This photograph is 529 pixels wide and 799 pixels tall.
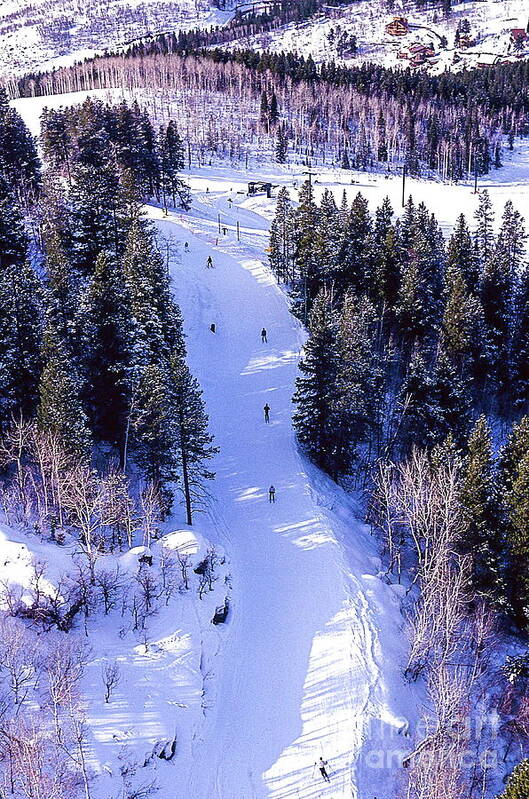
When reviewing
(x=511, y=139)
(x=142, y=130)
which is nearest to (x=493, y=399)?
(x=142, y=130)

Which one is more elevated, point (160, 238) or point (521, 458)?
point (160, 238)

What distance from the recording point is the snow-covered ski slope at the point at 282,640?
→ 2289 cm

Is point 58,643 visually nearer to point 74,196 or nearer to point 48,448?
point 48,448

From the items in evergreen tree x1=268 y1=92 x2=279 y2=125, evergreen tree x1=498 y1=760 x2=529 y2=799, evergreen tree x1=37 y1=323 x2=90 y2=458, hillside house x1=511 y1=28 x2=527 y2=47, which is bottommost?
evergreen tree x1=498 y1=760 x2=529 y2=799

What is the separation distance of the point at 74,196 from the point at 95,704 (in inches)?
1532

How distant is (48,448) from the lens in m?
28.0

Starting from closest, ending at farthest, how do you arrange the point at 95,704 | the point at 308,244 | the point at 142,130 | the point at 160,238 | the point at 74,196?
the point at 95,704 < the point at 74,196 < the point at 308,244 < the point at 160,238 < the point at 142,130

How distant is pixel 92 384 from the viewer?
3609 centimetres

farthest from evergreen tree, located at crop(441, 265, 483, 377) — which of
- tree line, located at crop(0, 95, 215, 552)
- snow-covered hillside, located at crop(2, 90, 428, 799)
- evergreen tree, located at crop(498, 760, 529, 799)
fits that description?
evergreen tree, located at crop(498, 760, 529, 799)

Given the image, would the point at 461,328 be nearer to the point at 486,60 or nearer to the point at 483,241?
the point at 483,241

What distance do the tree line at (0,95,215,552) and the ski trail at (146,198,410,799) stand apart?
412 centimetres

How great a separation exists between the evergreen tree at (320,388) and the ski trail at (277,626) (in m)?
1.67

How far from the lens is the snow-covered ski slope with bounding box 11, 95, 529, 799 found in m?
22.9

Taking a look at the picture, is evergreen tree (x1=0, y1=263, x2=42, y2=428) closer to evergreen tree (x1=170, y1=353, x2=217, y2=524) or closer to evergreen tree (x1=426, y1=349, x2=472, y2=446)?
evergreen tree (x1=170, y1=353, x2=217, y2=524)
